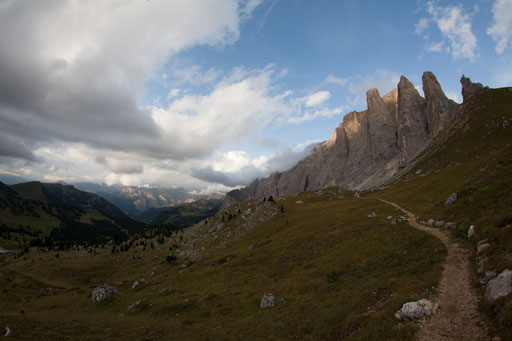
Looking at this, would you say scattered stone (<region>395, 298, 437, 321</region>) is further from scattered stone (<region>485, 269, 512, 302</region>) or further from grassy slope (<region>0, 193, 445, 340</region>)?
scattered stone (<region>485, 269, 512, 302</region>)

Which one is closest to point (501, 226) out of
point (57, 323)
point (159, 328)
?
point (159, 328)

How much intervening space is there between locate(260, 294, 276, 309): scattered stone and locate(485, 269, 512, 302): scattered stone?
2073 centimetres

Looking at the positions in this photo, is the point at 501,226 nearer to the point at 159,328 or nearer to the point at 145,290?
the point at 159,328

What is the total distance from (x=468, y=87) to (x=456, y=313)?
22528 cm

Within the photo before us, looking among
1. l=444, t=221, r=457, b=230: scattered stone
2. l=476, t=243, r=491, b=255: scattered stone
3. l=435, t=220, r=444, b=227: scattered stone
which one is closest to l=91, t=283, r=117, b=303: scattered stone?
l=476, t=243, r=491, b=255: scattered stone

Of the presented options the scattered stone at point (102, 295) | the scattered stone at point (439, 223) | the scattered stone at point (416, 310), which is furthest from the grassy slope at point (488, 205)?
the scattered stone at point (102, 295)

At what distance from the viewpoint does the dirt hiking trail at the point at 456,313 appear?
41.3 ft

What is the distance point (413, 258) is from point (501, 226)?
836 centimetres

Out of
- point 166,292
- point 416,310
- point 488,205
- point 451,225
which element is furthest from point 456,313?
point 166,292

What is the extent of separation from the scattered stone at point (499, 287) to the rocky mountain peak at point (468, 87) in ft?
689

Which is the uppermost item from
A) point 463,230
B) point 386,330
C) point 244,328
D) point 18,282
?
point 463,230

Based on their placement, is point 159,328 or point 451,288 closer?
point 451,288

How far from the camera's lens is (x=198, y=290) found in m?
42.9

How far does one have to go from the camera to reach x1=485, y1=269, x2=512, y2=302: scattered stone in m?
13.8
